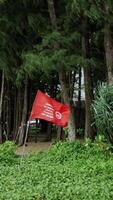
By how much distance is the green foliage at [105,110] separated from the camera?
1013 cm

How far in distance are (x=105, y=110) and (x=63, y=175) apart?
249 cm

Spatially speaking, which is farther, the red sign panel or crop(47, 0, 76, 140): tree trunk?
crop(47, 0, 76, 140): tree trunk

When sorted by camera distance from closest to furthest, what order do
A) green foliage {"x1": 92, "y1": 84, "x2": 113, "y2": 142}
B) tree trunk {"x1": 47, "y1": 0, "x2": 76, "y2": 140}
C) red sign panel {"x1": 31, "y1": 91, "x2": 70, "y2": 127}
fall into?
green foliage {"x1": 92, "y1": 84, "x2": 113, "y2": 142} < red sign panel {"x1": 31, "y1": 91, "x2": 70, "y2": 127} < tree trunk {"x1": 47, "y1": 0, "x2": 76, "y2": 140}

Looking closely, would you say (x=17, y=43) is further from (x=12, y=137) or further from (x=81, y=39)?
(x=12, y=137)

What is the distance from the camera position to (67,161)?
995 centimetres

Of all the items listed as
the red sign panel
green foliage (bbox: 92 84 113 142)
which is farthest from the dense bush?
the red sign panel

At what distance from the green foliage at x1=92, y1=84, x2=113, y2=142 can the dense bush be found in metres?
0.55

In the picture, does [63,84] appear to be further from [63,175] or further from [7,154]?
[63,175]

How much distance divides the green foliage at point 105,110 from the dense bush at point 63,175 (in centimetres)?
55

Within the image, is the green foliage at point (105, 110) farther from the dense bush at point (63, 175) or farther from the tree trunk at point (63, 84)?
the tree trunk at point (63, 84)

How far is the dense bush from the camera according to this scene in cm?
658

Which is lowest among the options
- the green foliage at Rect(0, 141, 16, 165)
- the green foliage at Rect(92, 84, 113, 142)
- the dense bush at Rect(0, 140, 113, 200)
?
the dense bush at Rect(0, 140, 113, 200)

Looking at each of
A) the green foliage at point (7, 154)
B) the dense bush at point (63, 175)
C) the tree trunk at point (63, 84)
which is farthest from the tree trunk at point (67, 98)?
the green foliage at point (7, 154)

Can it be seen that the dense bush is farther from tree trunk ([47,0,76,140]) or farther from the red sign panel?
tree trunk ([47,0,76,140])
